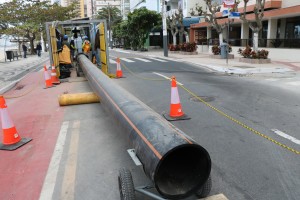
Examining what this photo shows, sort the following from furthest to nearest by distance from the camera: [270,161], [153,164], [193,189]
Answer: [270,161]
[193,189]
[153,164]

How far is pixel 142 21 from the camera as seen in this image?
40.6 meters

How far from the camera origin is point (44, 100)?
32.9 feet

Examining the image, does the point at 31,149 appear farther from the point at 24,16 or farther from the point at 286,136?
the point at 24,16

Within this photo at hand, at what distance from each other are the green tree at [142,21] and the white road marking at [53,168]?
3526 cm

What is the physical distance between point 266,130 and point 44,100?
699cm

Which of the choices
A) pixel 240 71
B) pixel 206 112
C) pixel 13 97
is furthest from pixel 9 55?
pixel 206 112

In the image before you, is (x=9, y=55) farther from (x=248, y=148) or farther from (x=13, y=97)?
(x=248, y=148)

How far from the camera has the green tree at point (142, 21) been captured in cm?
4003

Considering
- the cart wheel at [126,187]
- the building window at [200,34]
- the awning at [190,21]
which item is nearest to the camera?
the cart wheel at [126,187]

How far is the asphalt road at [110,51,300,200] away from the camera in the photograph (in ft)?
13.6

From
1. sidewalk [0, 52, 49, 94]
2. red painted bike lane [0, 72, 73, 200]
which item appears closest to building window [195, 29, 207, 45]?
sidewalk [0, 52, 49, 94]

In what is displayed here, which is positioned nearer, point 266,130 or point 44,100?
point 266,130

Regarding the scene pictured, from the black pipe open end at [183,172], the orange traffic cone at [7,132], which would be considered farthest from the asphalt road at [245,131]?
the orange traffic cone at [7,132]

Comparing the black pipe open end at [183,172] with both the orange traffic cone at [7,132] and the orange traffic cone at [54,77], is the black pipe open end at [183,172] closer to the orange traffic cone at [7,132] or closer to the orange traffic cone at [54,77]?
the orange traffic cone at [7,132]
